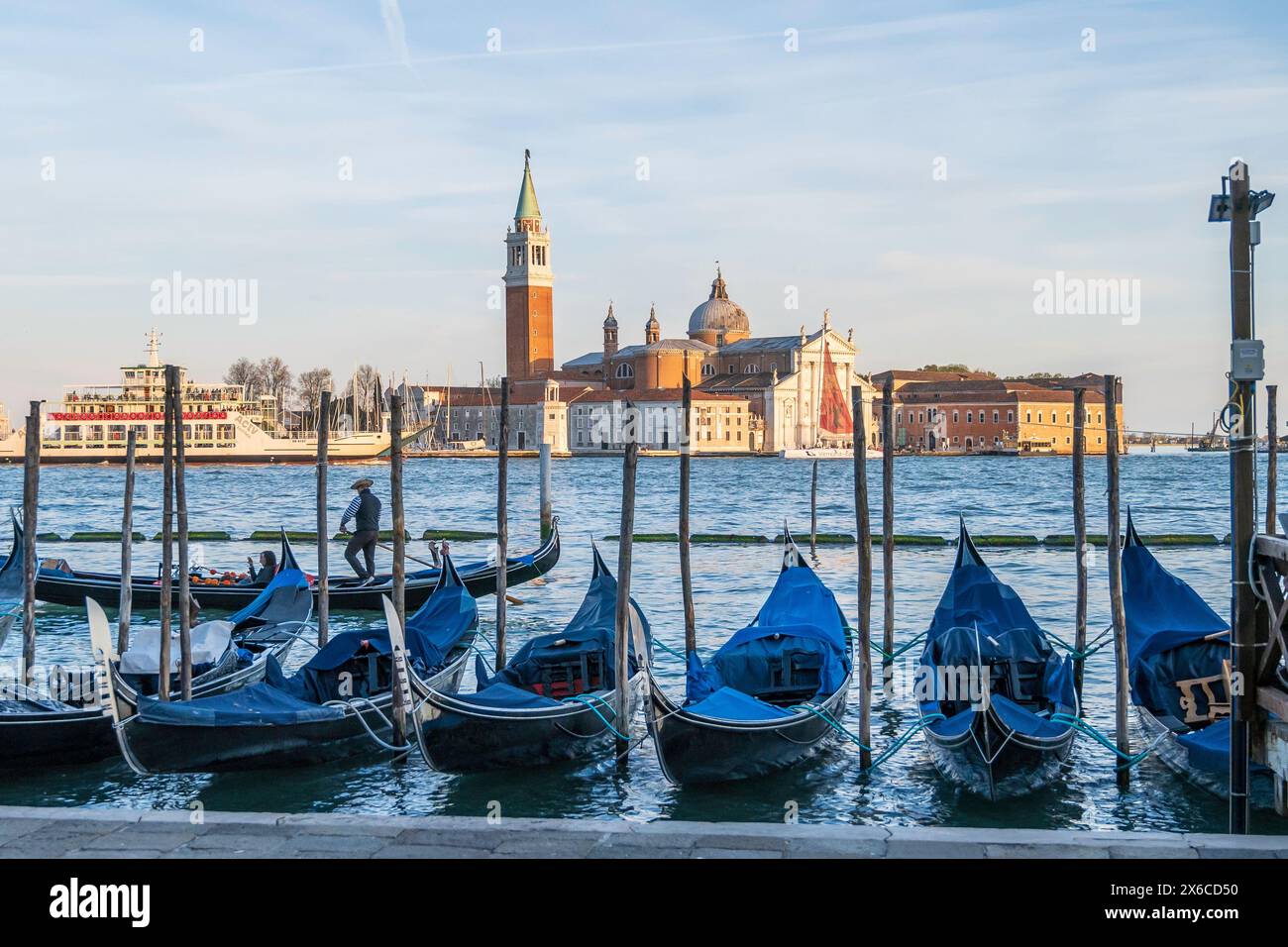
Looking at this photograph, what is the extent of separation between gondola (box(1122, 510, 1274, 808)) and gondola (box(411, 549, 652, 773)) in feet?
7.04

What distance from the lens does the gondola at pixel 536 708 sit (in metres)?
5.46

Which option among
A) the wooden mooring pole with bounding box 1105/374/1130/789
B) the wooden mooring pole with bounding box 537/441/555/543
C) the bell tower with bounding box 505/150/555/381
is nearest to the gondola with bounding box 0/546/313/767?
the wooden mooring pole with bounding box 1105/374/1130/789

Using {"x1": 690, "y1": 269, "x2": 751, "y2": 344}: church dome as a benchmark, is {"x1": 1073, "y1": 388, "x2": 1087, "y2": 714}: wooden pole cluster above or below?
below

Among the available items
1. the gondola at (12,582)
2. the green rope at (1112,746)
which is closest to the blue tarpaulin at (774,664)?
the green rope at (1112,746)

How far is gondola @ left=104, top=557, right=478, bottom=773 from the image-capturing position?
5285mm

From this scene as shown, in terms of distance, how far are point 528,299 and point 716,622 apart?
55774mm

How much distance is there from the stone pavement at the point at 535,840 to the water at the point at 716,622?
153 cm

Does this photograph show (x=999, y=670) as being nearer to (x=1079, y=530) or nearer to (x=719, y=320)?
(x=1079, y=530)

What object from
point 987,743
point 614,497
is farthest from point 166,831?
point 614,497

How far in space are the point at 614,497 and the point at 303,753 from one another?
27265mm

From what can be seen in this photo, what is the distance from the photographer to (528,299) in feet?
214

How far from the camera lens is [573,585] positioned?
43.8 ft

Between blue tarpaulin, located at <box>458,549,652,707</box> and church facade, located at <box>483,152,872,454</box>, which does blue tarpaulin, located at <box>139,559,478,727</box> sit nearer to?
blue tarpaulin, located at <box>458,549,652,707</box>

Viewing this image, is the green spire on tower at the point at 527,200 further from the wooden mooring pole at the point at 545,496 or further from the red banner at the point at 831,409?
the wooden mooring pole at the point at 545,496
